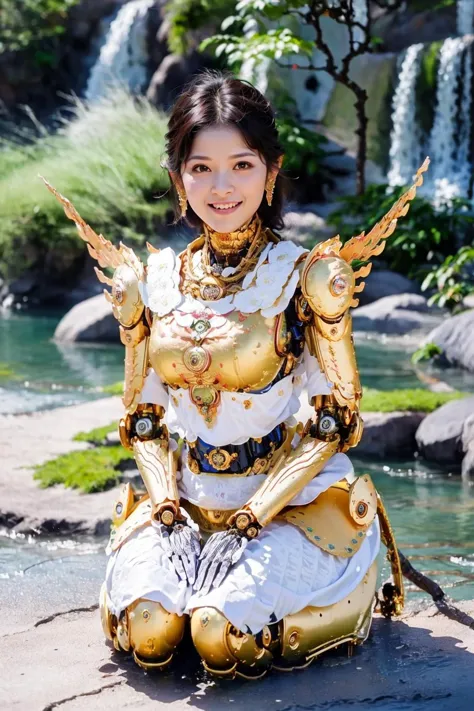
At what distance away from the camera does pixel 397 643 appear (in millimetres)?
3016

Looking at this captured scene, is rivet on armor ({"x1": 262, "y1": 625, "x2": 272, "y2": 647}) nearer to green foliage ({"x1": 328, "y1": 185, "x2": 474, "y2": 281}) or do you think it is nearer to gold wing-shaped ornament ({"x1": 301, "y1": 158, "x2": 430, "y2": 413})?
gold wing-shaped ornament ({"x1": 301, "y1": 158, "x2": 430, "y2": 413})

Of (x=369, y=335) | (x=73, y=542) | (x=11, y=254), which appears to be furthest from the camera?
(x=11, y=254)

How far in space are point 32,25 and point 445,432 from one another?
15605 millimetres

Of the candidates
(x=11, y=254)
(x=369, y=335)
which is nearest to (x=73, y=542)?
(x=369, y=335)

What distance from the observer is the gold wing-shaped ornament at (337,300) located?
2.96m

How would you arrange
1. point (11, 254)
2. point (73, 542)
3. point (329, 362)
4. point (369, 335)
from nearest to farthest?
point (329, 362), point (73, 542), point (369, 335), point (11, 254)

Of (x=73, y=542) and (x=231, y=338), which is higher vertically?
(x=231, y=338)

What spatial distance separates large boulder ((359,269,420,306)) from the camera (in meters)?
12.3

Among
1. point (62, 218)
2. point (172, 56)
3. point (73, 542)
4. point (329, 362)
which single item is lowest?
point (73, 542)

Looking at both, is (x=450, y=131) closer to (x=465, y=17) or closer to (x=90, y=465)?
(x=465, y=17)

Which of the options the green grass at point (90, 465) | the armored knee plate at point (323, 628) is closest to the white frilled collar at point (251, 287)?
the armored knee plate at point (323, 628)

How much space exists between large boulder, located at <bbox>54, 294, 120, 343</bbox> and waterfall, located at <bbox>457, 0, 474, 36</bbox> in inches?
358

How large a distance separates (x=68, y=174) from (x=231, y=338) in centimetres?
1221

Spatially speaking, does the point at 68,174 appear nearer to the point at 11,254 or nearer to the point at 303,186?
the point at 11,254
